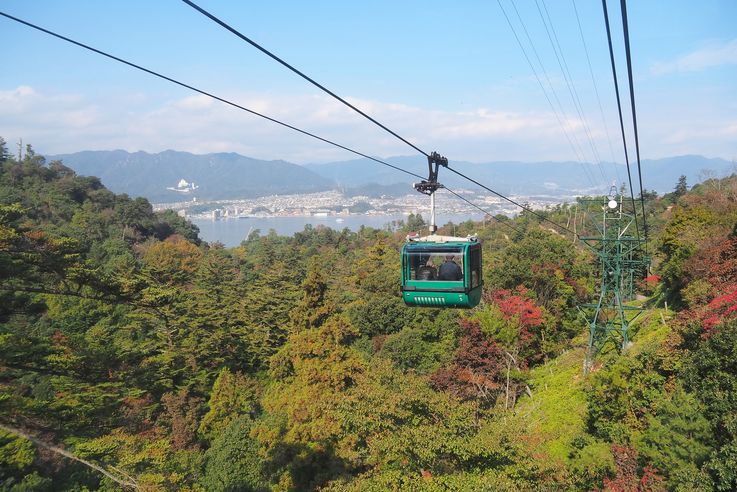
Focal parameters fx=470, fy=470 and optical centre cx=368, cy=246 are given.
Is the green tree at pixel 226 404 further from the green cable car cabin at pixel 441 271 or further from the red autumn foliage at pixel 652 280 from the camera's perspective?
the red autumn foliage at pixel 652 280

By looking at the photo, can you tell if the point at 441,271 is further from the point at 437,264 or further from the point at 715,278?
the point at 715,278

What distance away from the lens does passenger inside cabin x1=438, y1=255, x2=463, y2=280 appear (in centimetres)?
668

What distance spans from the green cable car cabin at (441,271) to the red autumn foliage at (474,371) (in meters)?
9.77

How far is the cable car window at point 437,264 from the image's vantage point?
21.9 ft

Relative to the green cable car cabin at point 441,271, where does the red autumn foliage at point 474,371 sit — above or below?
below

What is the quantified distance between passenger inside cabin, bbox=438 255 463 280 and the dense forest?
11.3ft

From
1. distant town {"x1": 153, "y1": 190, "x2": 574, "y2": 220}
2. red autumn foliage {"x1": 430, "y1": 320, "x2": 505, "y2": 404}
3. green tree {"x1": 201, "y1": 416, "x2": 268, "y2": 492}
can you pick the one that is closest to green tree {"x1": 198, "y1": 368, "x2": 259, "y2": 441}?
green tree {"x1": 201, "y1": 416, "x2": 268, "y2": 492}

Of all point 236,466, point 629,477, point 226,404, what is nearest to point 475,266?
point 629,477

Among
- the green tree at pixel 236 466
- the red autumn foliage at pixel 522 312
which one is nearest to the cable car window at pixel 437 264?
the green tree at pixel 236 466

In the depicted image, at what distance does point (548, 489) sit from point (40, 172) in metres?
57.8

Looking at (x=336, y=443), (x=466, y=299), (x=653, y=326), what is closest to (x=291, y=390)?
(x=336, y=443)

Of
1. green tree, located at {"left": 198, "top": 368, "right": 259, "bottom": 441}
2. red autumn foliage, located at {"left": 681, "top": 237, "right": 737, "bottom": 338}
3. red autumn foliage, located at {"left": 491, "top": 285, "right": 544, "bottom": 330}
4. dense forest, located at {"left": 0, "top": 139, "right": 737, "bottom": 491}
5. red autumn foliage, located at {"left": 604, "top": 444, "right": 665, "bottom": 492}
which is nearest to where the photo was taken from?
red autumn foliage, located at {"left": 604, "top": 444, "right": 665, "bottom": 492}

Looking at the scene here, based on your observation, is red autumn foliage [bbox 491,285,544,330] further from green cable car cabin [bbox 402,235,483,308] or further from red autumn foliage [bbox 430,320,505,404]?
green cable car cabin [bbox 402,235,483,308]

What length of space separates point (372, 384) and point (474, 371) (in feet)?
17.7
